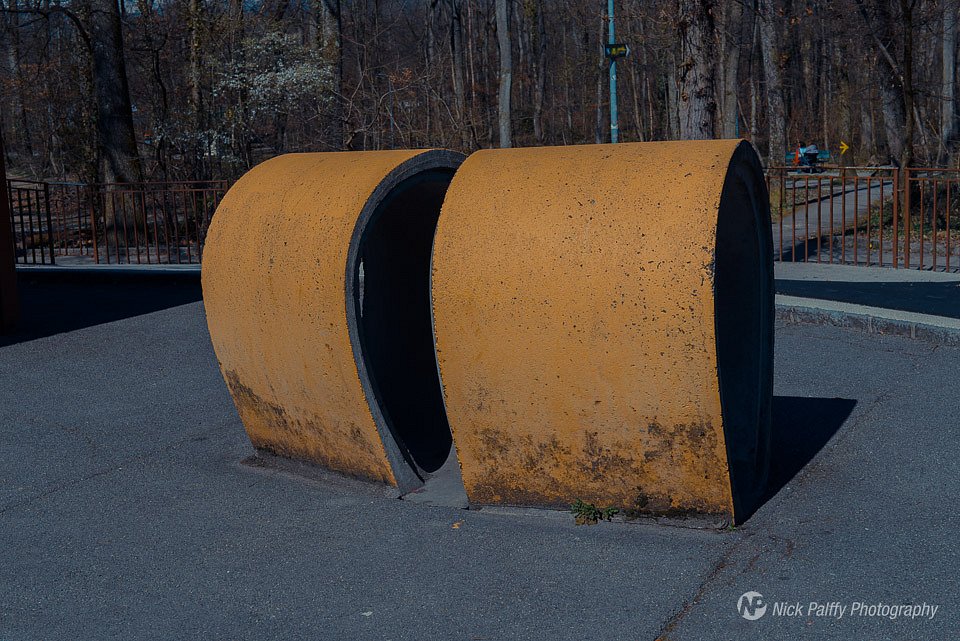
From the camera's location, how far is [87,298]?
13.2 m

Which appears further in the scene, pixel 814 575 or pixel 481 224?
pixel 481 224

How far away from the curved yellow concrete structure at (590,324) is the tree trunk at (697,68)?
851 cm

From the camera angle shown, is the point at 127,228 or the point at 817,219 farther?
the point at 127,228

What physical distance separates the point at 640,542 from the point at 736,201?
69.2 inches

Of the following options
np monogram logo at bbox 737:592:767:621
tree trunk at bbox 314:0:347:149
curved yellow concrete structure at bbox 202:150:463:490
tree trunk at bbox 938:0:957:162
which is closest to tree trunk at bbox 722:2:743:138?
tree trunk at bbox 938:0:957:162

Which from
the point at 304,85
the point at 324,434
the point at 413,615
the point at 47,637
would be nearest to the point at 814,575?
the point at 413,615

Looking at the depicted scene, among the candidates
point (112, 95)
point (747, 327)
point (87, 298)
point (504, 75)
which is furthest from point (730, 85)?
point (747, 327)

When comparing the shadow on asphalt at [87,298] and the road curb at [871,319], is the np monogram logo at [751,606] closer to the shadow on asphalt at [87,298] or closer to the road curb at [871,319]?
the road curb at [871,319]

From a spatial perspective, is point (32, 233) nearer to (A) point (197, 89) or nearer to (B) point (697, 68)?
(A) point (197, 89)

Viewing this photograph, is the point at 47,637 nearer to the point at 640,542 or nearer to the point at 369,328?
the point at 640,542

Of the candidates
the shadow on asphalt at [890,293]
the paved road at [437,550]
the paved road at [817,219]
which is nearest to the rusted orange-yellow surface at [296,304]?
the paved road at [437,550]

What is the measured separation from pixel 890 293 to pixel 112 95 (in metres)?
15.2

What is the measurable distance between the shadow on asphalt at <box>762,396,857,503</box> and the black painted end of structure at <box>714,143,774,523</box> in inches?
7.0

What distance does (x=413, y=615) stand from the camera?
12.7ft
